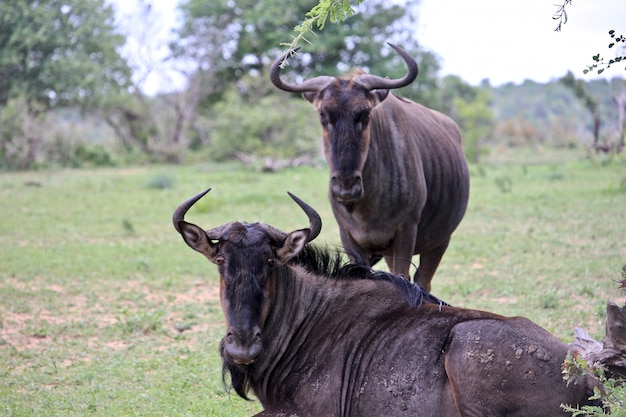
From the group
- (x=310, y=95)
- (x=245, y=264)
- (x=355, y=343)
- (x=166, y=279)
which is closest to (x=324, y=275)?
(x=355, y=343)

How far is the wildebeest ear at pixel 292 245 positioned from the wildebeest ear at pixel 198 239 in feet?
1.41

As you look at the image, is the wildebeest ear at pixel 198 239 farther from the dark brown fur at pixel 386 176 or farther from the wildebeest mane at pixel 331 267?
the dark brown fur at pixel 386 176

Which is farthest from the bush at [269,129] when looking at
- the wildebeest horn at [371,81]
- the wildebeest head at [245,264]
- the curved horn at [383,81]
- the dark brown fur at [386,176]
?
the wildebeest head at [245,264]

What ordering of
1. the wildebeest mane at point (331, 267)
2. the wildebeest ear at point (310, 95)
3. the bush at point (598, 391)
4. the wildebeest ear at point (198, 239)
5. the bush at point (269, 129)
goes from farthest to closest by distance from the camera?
the bush at point (269, 129) < the wildebeest ear at point (310, 95) < the wildebeest mane at point (331, 267) < the wildebeest ear at point (198, 239) < the bush at point (598, 391)

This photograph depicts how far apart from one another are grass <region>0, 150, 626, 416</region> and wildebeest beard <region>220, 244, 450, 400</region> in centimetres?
114

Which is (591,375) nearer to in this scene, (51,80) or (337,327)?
(337,327)

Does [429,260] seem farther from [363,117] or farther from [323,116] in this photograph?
[323,116]

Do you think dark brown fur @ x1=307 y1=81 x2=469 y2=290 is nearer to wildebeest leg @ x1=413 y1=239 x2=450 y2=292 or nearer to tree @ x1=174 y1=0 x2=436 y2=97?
wildebeest leg @ x1=413 y1=239 x2=450 y2=292

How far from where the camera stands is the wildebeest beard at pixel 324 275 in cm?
538

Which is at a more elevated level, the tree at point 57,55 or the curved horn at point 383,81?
the tree at point 57,55

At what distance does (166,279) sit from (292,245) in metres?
6.59

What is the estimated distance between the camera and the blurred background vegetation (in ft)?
103

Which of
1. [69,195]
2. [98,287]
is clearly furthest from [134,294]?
[69,195]

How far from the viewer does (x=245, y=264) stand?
5.14 meters
